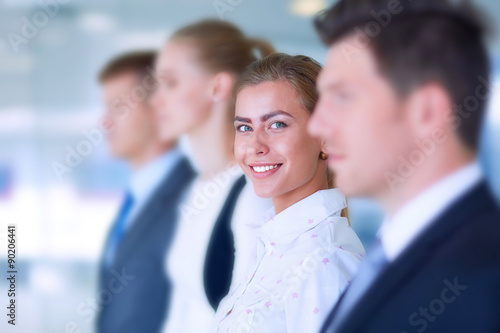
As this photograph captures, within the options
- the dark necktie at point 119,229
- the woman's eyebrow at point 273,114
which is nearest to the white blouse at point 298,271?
the woman's eyebrow at point 273,114

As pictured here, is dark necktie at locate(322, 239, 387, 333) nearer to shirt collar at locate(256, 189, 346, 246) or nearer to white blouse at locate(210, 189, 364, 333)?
white blouse at locate(210, 189, 364, 333)

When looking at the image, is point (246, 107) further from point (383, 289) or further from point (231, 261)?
point (383, 289)

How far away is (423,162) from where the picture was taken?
0.92m

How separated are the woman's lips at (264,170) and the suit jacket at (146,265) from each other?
0.51 metres

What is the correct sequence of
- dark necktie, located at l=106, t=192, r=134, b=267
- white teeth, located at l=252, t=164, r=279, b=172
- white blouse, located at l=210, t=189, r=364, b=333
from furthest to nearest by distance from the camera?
dark necktie, located at l=106, t=192, r=134, b=267 < white teeth, located at l=252, t=164, r=279, b=172 < white blouse, located at l=210, t=189, r=364, b=333

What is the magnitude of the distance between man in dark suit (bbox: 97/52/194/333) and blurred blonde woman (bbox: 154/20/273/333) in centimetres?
5

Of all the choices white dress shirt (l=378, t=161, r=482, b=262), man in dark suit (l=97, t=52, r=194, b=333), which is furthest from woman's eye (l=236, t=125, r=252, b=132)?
white dress shirt (l=378, t=161, r=482, b=262)

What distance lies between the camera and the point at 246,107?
1429 mm

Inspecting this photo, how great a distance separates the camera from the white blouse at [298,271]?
3.81 feet

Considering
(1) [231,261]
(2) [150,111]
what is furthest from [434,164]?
(2) [150,111]

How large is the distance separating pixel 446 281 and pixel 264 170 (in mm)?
604

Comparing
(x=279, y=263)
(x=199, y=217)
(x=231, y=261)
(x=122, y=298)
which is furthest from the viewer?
(x=122, y=298)

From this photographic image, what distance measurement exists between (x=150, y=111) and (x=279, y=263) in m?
0.86

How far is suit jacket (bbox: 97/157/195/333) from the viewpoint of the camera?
1872 millimetres
